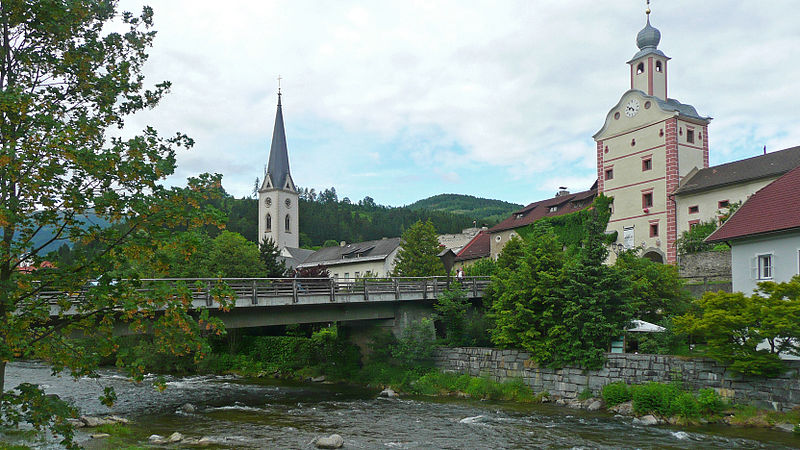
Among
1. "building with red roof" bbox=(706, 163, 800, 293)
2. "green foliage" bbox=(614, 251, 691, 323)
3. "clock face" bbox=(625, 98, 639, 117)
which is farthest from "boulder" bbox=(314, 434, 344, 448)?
"clock face" bbox=(625, 98, 639, 117)

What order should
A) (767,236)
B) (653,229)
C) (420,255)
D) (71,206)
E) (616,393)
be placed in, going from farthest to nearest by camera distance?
(420,255) < (653,229) < (767,236) < (616,393) < (71,206)

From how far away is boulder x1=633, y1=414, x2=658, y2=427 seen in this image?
21.8m

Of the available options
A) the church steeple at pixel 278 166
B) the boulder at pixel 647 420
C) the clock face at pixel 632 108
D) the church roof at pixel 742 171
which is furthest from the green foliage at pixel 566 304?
the church steeple at pixel 278 166

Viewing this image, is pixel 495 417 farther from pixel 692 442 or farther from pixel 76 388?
pixel 76 388

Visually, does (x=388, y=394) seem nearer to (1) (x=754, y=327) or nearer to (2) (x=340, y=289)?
(2) (x=340, y=289)

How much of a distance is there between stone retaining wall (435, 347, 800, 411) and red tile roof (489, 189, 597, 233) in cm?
2546

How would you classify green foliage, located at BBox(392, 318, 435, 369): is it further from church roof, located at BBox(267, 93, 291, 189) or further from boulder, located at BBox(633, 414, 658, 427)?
church roof, located at BBox(267, 93, 291, 189)

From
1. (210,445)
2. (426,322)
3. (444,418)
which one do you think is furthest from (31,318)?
(426,322)

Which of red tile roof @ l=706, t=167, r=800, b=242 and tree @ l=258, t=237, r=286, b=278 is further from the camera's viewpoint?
tree @ l=258, t=237, r=286, b=278

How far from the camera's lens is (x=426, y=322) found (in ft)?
112

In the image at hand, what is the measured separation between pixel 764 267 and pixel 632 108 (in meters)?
27.3

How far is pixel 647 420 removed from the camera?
2202 cm

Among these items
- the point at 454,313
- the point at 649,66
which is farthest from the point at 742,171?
the point at 454,313

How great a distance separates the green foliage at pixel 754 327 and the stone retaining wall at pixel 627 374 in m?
0.54
